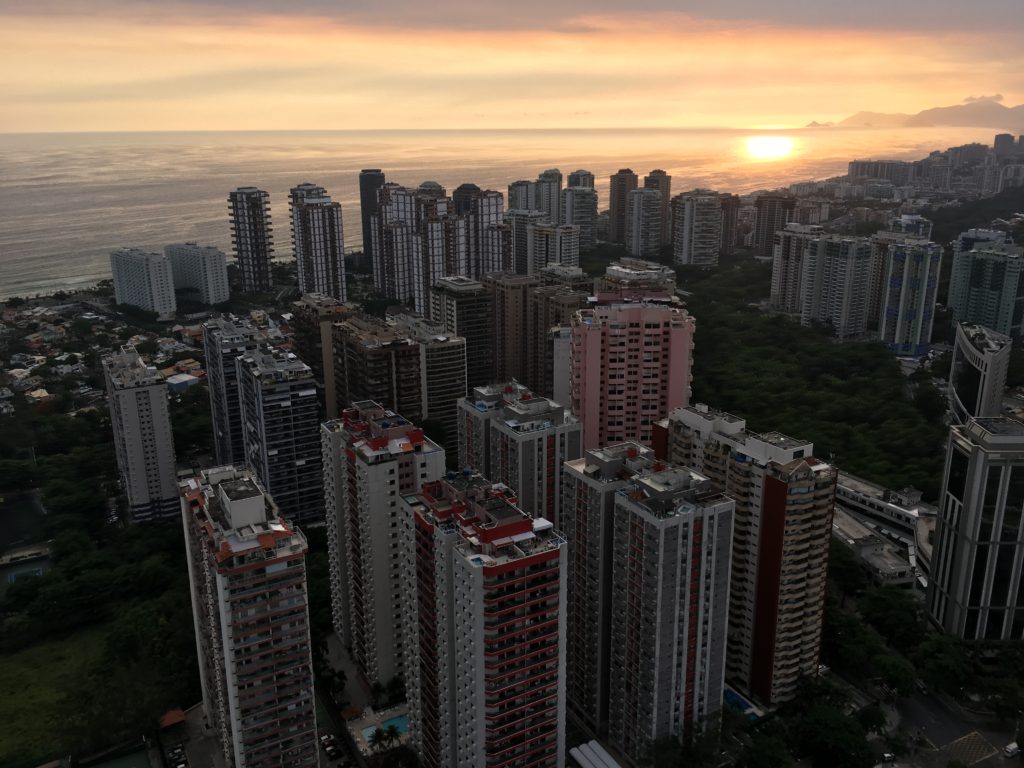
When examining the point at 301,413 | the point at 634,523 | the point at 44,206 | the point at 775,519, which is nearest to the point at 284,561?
the point at 634,523

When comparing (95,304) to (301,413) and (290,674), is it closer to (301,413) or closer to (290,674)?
(301,413)

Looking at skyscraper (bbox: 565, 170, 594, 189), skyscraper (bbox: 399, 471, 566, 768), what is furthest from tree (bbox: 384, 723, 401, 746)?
skyscraper (bbox: 565, 170, 594, 189)

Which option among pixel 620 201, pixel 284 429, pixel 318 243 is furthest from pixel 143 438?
pixel 620 201

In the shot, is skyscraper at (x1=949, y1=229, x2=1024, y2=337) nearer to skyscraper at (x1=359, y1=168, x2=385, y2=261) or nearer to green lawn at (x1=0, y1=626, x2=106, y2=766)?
skyscraper at (x1=359, y1=168, x2=385, y2=261)

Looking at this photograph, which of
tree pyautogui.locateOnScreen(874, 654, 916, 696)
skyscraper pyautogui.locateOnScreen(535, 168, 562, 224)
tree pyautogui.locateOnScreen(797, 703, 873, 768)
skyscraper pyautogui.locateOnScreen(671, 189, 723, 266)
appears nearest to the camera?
tree pyautogui.locateOnScreen(797, 703, 873, 768)

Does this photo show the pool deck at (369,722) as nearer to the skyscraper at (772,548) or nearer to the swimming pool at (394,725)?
the swimming pool at (394,725)

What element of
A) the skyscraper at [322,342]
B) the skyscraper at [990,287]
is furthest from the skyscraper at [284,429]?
the skyscraper at [990,287]

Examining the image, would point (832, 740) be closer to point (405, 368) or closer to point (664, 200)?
point (405, 368)
